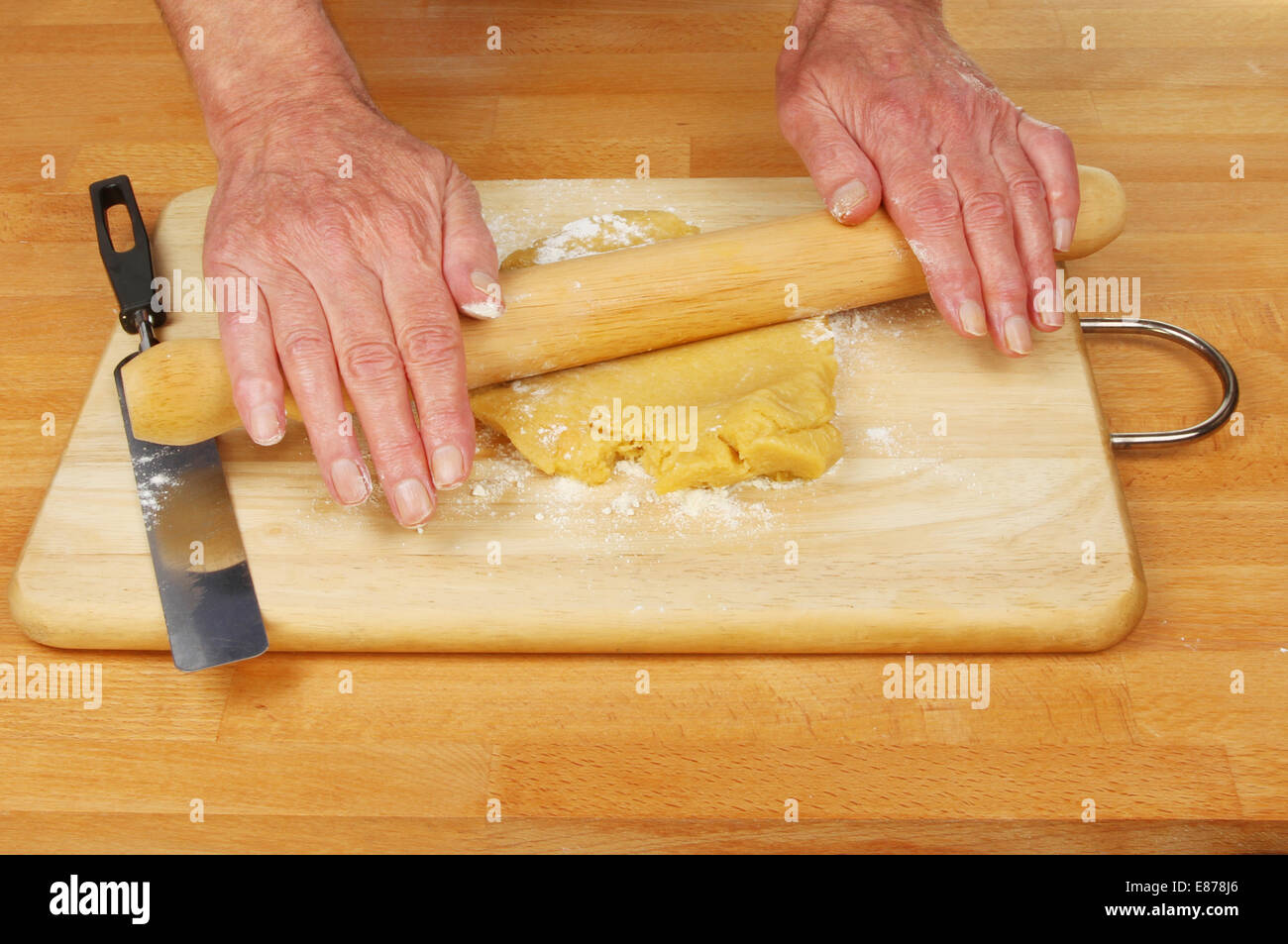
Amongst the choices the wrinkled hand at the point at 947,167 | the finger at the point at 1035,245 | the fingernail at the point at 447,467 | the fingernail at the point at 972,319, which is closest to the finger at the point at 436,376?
the fingernail at the point at 447,467

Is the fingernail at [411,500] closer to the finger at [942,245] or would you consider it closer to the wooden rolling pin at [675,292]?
the wooden rolling pin at [675,292]

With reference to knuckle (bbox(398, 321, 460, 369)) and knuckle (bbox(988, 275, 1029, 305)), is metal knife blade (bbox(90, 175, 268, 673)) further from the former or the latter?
knuckle (bbox(988, 275, 1029, 305))

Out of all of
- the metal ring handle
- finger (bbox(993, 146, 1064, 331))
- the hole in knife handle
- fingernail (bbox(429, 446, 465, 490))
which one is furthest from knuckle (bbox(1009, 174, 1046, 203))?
the hole in knife handle

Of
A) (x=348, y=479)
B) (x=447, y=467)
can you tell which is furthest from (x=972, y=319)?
(x=348, y=479)

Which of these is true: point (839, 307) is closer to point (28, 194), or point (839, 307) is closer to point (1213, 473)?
point (1213, 473)

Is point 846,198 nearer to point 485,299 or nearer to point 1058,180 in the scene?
point 1058,180

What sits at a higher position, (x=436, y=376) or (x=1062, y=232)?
(x=1062, y=232)
